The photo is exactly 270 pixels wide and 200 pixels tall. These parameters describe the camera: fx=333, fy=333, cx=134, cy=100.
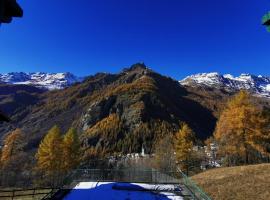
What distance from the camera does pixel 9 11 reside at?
12.4 meters

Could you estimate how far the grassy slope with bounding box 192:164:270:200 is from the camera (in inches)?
1007

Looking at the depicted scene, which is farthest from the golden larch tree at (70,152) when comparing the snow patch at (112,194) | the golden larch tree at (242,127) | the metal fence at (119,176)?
A: the snow patch at (112,194)

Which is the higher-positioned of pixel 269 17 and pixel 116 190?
pixel 269 17

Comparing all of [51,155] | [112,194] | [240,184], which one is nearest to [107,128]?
[51,155]

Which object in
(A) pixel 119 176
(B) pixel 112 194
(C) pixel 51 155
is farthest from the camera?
(C) pixel 51 155

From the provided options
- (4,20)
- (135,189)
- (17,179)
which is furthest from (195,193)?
(17,179)

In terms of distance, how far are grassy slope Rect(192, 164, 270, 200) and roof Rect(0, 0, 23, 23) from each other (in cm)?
2038

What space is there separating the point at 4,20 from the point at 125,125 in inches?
6771

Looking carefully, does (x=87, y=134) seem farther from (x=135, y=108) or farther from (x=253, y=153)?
(x=253, y=153)

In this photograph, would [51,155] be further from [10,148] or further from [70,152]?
[10,148]

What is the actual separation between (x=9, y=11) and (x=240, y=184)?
23.6 m

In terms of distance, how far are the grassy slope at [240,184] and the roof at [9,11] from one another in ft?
66.9

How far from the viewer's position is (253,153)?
187 ft

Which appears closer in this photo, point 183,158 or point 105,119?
point 183,158
